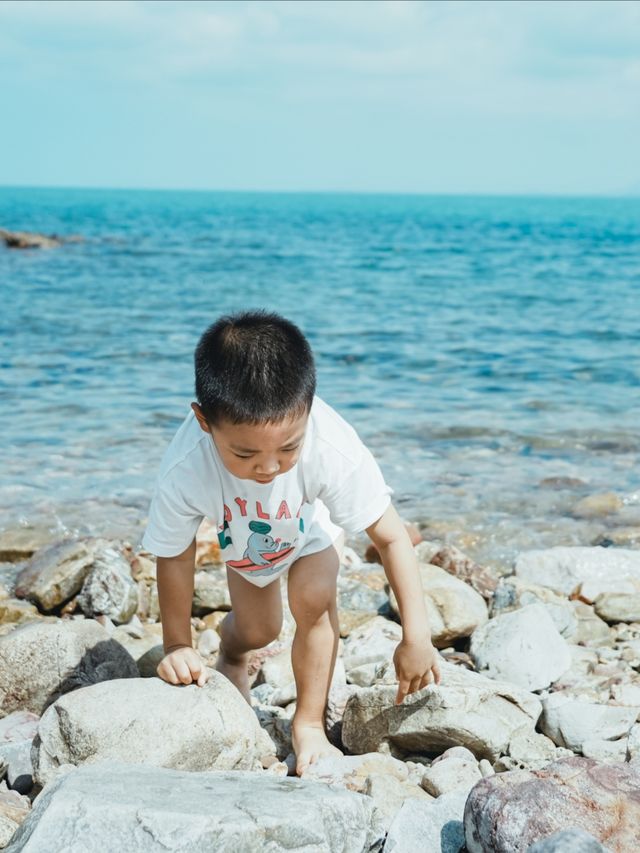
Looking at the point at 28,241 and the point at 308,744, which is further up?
the point at 28,241

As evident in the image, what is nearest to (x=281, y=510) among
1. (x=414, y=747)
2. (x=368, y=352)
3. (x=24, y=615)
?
(x=414, y=747)

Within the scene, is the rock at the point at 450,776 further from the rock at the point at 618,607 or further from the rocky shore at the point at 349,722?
the rock at the point at 618,607

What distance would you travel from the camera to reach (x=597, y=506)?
6277 millimetres

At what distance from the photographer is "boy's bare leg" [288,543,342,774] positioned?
3.31m

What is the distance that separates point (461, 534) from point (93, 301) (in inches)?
457

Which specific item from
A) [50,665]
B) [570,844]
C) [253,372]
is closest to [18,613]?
[50,665]

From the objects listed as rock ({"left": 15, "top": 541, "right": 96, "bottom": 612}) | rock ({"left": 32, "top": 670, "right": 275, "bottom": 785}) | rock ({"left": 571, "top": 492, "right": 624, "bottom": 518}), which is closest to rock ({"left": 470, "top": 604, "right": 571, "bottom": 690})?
rock ({"left": 32, "top": 670, "right": 275, "bottom": 785})

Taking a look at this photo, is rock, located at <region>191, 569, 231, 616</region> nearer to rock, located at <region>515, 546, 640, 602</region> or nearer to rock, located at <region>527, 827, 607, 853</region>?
rock, located at <region>515, 546, 640, 602</region>

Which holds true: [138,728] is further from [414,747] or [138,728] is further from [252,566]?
[414,747]

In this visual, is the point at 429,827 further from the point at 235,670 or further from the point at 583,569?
the point at 583,569

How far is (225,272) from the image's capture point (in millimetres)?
23188

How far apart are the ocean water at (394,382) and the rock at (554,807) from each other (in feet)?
10.8

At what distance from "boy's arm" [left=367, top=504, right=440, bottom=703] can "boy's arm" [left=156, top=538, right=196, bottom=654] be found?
0.61 metres

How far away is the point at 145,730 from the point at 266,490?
0.80 metres
